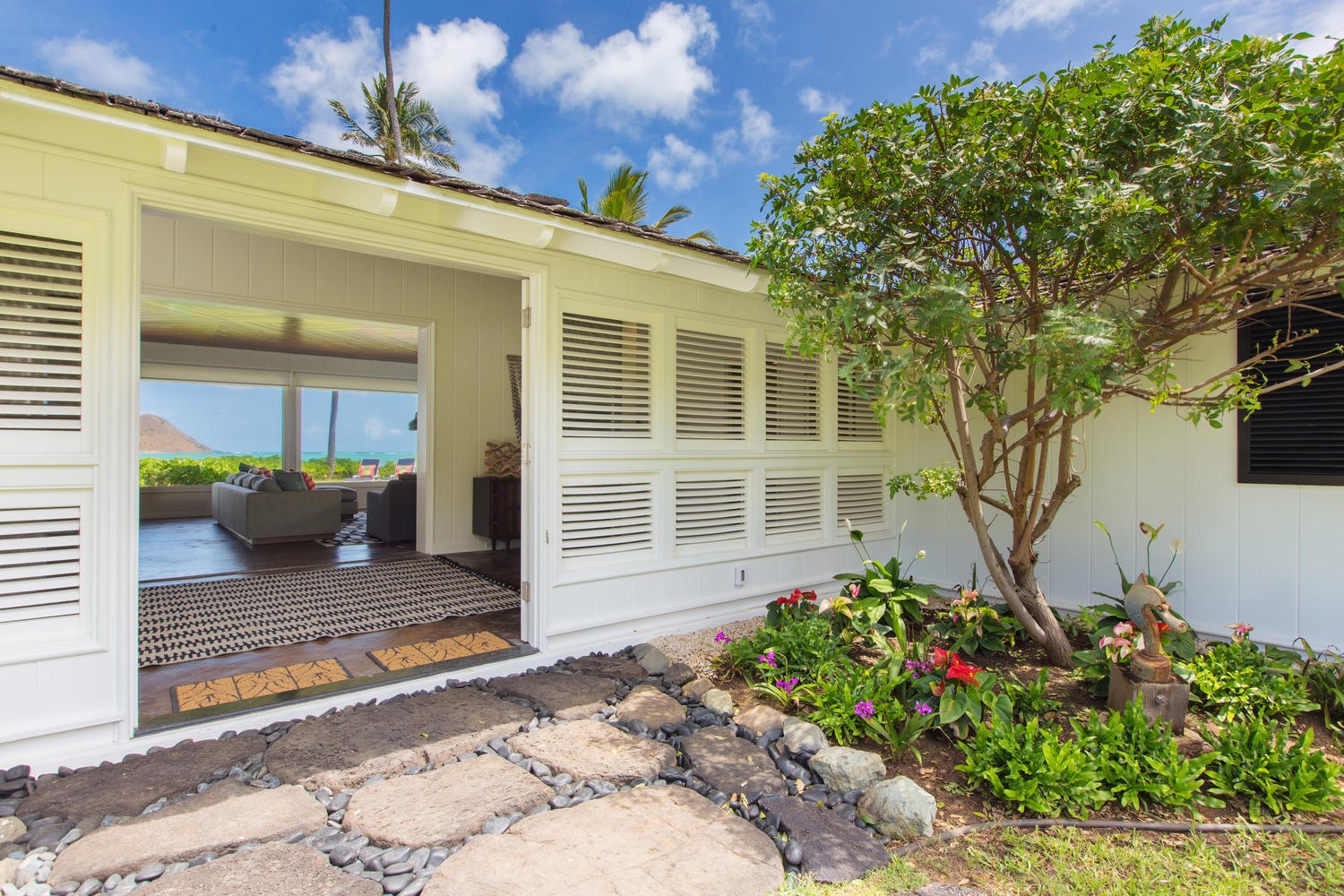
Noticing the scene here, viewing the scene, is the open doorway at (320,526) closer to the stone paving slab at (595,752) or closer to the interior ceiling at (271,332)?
the interior ceiling at (271,332)

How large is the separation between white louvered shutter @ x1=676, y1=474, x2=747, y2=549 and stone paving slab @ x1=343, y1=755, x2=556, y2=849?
6.94ft

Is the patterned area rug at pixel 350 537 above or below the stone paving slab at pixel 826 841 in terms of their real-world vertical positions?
above

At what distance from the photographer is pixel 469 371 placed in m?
7.48

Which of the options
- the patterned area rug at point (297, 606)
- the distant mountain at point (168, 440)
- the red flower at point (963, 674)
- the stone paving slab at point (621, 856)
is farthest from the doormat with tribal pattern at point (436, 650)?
the distant mountain at point (168, 440)

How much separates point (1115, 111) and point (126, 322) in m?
3.98

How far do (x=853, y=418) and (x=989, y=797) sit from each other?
11.4ft

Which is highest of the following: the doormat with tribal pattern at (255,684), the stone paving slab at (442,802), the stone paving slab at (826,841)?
the doormat with tribal pattern at (255,684)

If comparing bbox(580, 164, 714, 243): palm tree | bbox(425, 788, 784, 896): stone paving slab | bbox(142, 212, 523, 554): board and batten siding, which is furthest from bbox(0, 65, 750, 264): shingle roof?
bbox(580, 164, 714, 243): palm tree

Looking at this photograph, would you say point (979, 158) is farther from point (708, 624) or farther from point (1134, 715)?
point (708, 624)

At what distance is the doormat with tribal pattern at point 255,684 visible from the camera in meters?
3.04

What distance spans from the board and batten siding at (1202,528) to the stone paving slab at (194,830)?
14.3 ft

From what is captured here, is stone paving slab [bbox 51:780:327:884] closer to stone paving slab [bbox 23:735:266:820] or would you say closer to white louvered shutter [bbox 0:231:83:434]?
stone paving slab [bbox 23:735:266:820]

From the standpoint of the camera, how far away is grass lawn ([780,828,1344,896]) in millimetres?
1897

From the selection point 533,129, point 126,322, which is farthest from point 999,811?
point 533,129
